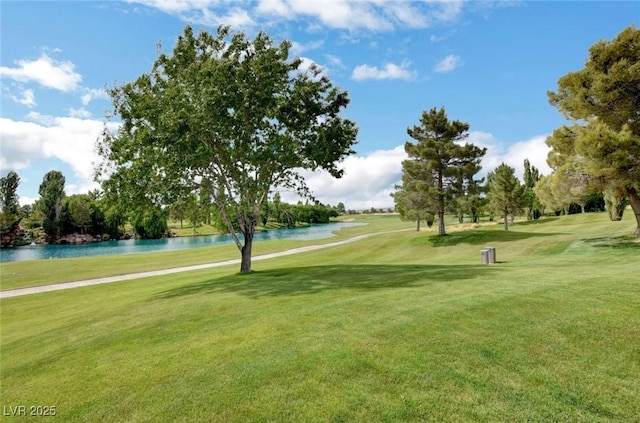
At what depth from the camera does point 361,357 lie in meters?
5.55

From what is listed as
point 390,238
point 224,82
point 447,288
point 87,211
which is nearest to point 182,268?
point 224,82

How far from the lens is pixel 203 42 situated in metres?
18.4

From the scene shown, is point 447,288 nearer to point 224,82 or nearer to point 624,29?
point 224,82

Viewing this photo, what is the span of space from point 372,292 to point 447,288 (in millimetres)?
2176

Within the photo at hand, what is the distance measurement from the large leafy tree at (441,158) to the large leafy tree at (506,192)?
17.0 metres

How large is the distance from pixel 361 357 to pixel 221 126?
14.2 metres

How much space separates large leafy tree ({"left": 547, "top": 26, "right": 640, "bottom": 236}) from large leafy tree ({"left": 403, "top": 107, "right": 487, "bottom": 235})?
→ 41.2 ft


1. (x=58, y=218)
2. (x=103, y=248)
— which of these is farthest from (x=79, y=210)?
(x=103, y=248)

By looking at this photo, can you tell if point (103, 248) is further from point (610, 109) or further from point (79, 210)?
point (610, 109)

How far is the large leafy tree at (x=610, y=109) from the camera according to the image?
1889 centimetres

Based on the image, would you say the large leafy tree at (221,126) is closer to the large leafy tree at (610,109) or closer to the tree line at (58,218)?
the large leafy tree at (610,109)

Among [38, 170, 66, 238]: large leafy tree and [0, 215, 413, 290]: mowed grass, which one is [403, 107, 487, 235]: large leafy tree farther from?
[38, 170, 66, 238]: large leafy tree

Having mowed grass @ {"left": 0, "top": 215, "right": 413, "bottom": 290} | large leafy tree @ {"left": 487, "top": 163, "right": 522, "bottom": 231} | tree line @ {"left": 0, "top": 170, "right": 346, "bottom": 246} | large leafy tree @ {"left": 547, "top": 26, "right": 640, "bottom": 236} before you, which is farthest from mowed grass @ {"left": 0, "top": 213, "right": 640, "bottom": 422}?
tree line @ {"left": 0, "top": 170, "right": 346, "bottom": 246}

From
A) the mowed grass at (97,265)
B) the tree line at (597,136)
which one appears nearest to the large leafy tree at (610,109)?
the tree line at (597,136)
